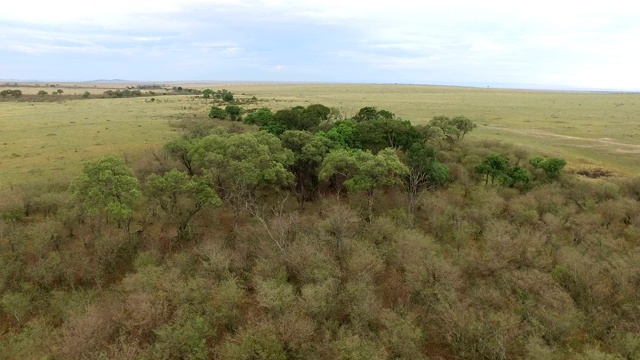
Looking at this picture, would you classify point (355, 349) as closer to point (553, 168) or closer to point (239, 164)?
point (239, 164)

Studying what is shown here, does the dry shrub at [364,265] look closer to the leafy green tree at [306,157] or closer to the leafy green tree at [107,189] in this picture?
the leafy green tree at [306,157]

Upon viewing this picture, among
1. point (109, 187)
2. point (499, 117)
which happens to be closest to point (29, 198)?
point (109, 187)

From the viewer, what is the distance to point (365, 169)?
32.1 metres

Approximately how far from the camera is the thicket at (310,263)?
1958cm

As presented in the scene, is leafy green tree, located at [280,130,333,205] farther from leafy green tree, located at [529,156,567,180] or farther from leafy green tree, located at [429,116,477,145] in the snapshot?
leafy green tree, located at [529,156,567,180]

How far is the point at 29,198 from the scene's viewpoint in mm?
32438

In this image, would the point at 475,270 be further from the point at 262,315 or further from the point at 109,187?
the point at 109,187

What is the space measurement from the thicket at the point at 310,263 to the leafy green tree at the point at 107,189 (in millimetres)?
117

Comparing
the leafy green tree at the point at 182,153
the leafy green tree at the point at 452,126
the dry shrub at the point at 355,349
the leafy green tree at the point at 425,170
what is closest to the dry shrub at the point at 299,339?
the dry shrub at the point at 355,349

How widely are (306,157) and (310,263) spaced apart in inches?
578

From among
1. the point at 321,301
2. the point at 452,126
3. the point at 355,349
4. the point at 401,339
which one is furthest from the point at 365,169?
the point at 452,126

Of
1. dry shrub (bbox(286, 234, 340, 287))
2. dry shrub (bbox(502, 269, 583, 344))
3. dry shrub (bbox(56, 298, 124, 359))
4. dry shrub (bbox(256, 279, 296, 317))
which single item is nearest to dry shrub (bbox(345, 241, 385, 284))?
dry shrub (bbox(286, 234, 340, 287))

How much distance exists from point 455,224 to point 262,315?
1736 cm

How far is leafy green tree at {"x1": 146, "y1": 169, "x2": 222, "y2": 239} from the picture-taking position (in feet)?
93.3
